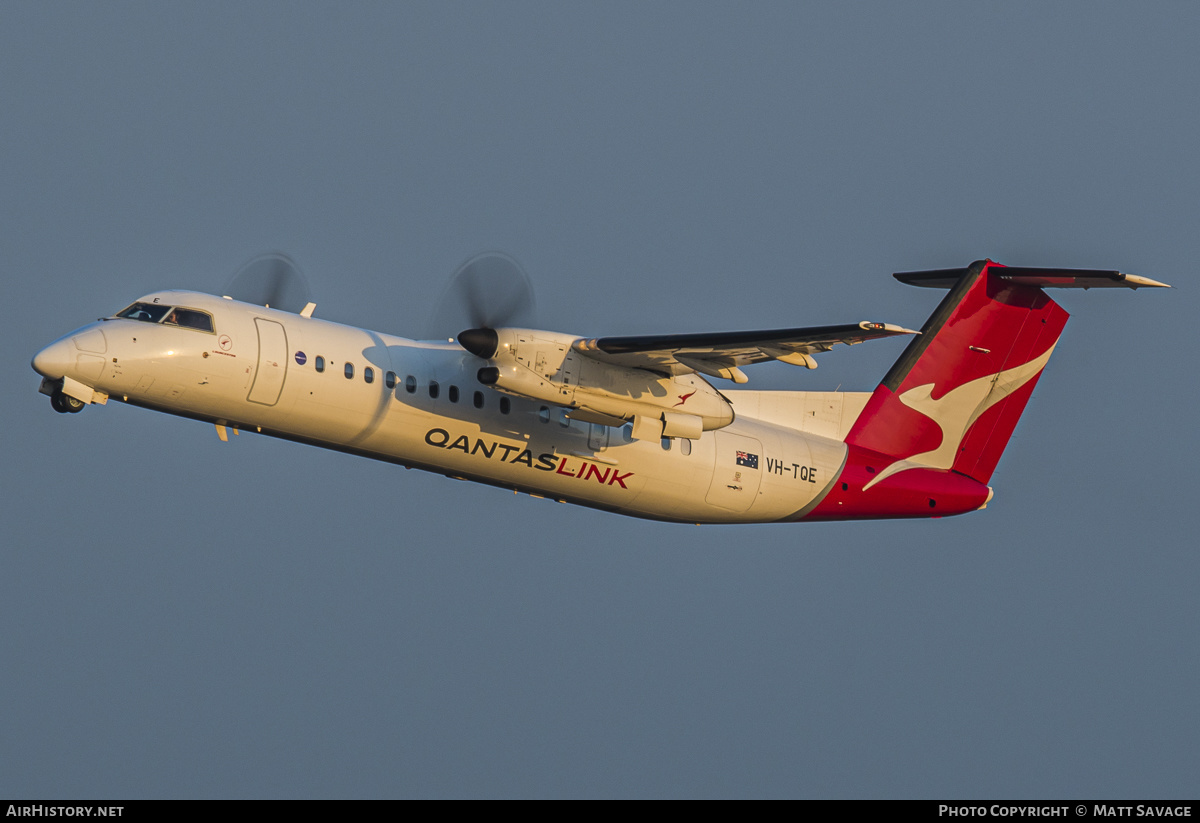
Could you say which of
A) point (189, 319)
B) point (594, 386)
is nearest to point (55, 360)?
point (189, 319)

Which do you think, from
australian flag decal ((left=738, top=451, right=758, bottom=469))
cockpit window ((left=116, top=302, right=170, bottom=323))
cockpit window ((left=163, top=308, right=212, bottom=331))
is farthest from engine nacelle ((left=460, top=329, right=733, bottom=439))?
cockpit window ((left=116, top=302, right=170, bottom=323))

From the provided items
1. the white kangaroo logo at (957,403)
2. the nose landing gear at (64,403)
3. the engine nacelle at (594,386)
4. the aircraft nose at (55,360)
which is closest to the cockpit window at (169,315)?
the aircraft nose at (55,360)

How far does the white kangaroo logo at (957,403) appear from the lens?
2194cm

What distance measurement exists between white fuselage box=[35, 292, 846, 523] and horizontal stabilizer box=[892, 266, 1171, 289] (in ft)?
13.2

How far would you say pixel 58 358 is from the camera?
15.6m

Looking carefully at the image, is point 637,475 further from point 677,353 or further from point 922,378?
point 922,378

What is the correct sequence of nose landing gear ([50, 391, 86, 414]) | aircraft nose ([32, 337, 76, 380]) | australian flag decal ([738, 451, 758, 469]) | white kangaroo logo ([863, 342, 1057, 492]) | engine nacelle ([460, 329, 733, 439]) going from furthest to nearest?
white kangaroo logo ([863, 342, 1057, 492])
australian flag decal ([738, 451, 758, 469])
engine nacelle ([460, 329, 733, 439])
nose landing gear ([50, 391, 86, 414])
aircraft nose ([32, 337, 76, 380])

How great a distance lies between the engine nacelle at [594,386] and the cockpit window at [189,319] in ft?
10.0

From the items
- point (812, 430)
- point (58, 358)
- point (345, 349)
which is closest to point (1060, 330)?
point (812, 430)

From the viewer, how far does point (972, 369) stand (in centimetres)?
2227

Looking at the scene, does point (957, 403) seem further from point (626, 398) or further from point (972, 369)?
point (626, 398)

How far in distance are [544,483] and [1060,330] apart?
9.21 metres

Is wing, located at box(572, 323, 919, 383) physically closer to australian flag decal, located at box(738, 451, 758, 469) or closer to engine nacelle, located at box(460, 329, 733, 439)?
engine nacelle, located at box(460, 329, 733, 439)

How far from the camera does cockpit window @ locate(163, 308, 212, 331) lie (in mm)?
16359
